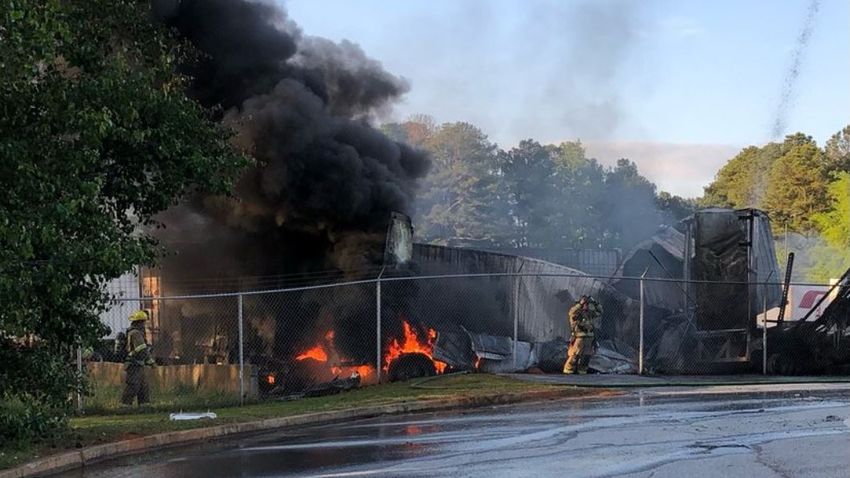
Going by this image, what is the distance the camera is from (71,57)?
983 centimetres

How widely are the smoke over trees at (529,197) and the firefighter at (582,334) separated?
3799 cm

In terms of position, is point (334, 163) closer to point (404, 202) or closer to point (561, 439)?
point (404, 202)

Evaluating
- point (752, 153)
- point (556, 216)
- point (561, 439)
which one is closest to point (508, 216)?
point (556, 216)

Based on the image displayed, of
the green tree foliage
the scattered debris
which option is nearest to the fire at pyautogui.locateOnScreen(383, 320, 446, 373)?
the scattered debris

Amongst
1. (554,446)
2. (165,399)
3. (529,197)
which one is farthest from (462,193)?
(554,446)

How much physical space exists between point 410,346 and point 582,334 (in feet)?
10.2

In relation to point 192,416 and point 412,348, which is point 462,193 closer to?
point 412,348

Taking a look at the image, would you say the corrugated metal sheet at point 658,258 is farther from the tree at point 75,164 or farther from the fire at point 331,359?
the tree at point 75,164

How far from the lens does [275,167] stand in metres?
21.0

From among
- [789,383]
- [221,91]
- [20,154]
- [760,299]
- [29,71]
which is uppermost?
[221,91]

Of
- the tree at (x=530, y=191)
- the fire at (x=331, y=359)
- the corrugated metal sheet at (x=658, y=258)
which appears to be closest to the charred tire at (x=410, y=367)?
the fire at (x=331, y=359)

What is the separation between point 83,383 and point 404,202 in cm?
1373

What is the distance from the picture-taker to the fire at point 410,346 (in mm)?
17086

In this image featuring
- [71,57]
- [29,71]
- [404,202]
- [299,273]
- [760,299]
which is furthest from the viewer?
[404,202]
